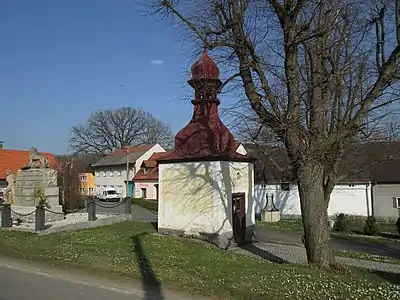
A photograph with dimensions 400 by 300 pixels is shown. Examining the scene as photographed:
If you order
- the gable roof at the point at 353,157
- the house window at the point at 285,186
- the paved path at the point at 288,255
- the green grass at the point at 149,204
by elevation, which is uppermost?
the gable roof at the point at 353,157

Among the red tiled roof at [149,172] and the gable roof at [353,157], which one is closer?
the gable roof at [353,157]

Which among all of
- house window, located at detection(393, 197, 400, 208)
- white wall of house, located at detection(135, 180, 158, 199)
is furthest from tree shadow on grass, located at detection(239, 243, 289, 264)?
white wall of house, located at detection(135, 180, 158, 199)

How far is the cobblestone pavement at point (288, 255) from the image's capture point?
46.6 feet

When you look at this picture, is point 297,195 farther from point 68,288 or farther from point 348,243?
point 68,288

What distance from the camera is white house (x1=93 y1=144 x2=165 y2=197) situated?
2522 inches

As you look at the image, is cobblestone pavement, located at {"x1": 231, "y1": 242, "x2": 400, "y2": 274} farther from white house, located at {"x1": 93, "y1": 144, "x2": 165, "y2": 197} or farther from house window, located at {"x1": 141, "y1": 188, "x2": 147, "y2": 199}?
white house, located at {"x1": 93, "y1": 144, "x2": 165, "y2": 197}

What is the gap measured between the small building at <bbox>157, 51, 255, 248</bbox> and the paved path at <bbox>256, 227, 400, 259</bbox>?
308cm

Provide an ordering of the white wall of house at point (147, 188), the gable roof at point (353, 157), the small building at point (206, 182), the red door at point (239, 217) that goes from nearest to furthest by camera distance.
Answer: the gable roof at point (353, 157) → the small building at point (206, 182) → the red door at point (239, 217) → the white wall of house at point (147, 188)

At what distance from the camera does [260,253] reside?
16500 millimetres

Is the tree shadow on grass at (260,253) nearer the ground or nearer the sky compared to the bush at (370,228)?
nearer the sky

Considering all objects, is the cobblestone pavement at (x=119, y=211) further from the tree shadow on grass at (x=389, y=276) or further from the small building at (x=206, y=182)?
the tree shadow on grass at (x=389, y=276)

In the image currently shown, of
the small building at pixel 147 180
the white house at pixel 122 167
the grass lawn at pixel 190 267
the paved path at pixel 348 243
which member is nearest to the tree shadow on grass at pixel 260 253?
the grass lawn at pixel 190 267

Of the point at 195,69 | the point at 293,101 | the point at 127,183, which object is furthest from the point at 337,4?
the point at 127,183

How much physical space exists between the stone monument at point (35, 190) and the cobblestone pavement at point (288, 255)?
35.1 feet
